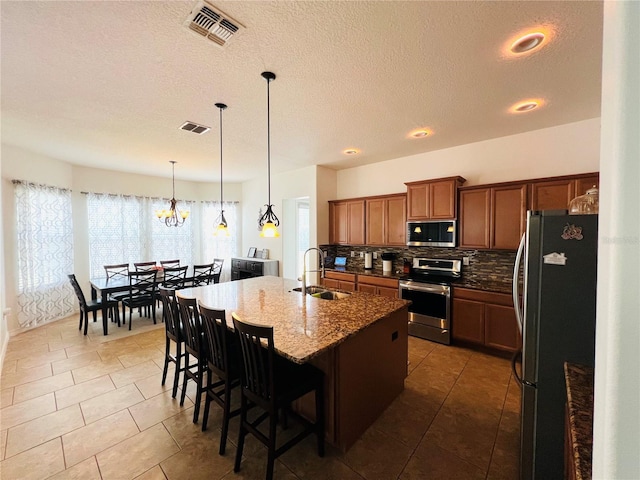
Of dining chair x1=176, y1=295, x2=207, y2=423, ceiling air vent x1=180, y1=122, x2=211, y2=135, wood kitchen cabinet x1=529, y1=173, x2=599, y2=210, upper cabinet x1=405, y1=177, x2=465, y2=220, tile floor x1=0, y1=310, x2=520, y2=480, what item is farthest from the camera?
upper cabinet x1=405, y1=177, x2=465, y2=220

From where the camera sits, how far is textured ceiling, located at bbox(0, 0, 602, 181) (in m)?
1.57

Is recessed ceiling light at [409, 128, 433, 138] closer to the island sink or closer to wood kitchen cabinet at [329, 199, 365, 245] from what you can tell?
wood kitchen cabinet at [329, 199, 365, 245]

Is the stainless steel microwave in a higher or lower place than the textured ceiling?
lower

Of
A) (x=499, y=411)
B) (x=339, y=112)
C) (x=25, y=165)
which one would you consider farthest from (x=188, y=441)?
(x=25, y=165)

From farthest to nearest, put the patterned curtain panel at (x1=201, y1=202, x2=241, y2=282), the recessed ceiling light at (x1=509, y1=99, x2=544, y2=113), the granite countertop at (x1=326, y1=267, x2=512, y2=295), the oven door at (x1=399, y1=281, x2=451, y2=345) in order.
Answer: the patterned curtain panel at (x1=201, y1=202, x2=241, y2=282) → the oven door at (x1=399, y1=281, x2=451, y2=345) → the granite countertop at (x1=326, y1=267, x2=512, y2=295) → the recessed ceiling light at (x1=509, y1=99, x2=544, y2=113)

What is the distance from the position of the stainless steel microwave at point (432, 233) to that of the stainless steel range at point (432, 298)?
0.38 meters

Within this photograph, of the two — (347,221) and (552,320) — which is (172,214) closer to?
(347,221)

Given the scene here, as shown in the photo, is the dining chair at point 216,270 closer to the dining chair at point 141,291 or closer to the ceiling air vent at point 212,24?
the dining chair at point 141,291

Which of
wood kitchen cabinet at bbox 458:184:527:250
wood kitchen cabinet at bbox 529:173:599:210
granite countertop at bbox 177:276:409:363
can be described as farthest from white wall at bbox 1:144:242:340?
wood kitchen cabinet at bbox 529:173:599:210

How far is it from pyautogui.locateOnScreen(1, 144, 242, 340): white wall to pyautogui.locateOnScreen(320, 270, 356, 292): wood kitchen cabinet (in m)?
3.46

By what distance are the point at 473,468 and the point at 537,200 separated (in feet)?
9.23

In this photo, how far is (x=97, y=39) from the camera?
1.75m

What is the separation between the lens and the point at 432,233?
394cm

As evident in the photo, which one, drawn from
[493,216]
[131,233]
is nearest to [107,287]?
[131,233]
